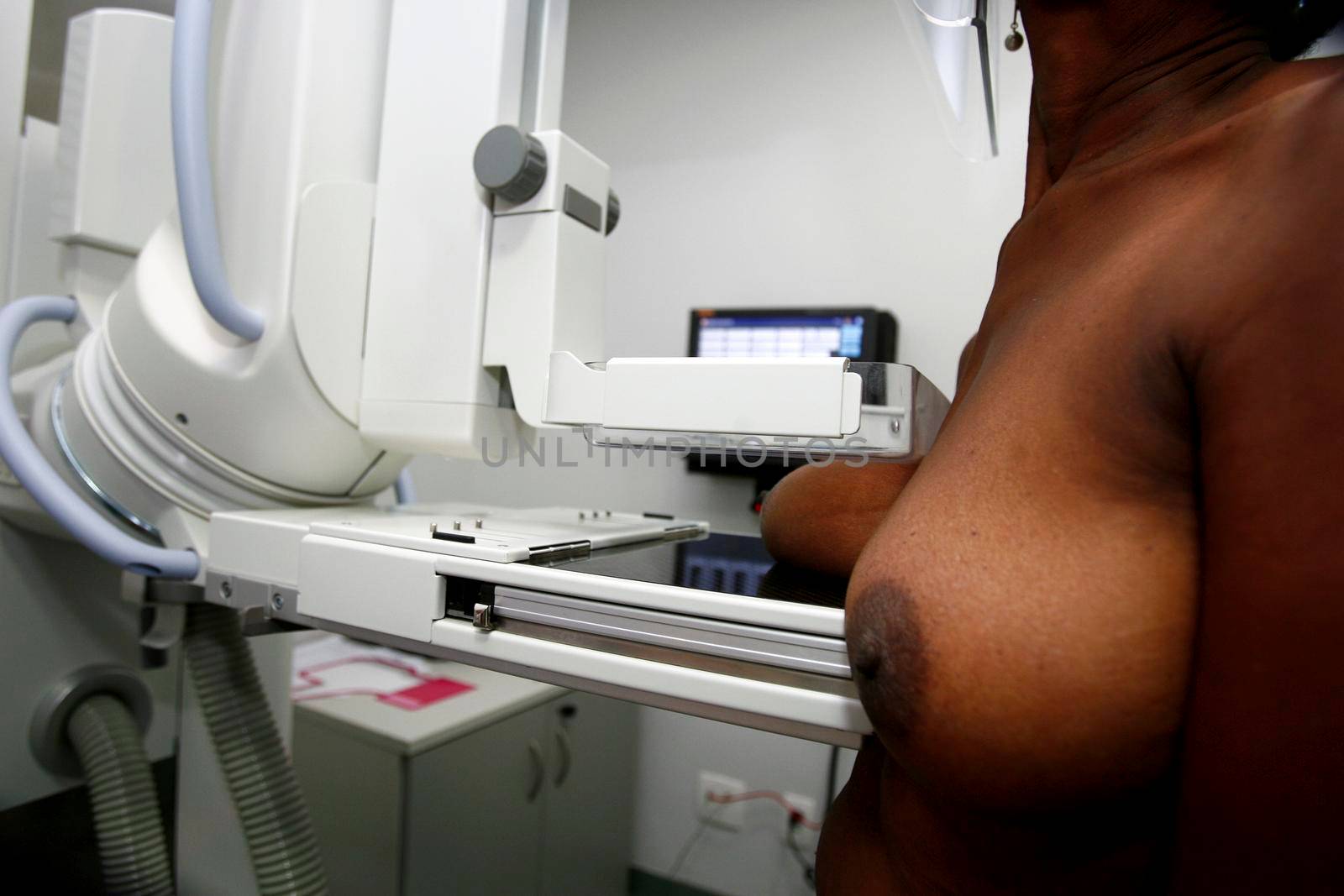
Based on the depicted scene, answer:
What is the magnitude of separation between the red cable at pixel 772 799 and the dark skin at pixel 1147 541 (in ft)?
4.51

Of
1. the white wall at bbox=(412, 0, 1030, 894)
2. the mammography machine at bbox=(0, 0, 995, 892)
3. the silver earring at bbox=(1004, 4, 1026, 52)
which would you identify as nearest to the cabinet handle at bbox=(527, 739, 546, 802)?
the white wall at bbox=(412, 0, 1030, 894)

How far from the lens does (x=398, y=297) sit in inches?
29.9

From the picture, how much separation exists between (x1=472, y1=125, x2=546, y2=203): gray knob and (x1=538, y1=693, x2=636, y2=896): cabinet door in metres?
1.18

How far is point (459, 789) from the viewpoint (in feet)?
4.44

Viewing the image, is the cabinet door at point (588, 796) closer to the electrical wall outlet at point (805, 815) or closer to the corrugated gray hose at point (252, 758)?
the electrical wall outlet at point (805, 815)

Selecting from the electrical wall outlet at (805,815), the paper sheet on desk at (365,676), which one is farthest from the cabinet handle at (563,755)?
the electrical wall outlet at (805,815)

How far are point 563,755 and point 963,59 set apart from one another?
1.47 metres

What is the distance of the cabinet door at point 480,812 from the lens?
127 centimetres

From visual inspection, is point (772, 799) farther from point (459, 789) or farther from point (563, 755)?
point (459, 789)

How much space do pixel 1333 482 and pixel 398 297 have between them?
73cm

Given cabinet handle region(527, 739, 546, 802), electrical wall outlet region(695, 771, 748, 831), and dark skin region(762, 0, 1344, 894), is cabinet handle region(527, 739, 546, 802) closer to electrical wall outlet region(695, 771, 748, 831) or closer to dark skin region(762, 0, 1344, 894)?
electrical wall outlet region(695, 771, 748, 831)

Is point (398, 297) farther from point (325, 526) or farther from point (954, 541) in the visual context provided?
point (954, 541)

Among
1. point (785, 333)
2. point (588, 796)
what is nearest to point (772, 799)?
point (588, 796)

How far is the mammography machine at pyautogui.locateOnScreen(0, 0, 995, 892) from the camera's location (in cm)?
60
